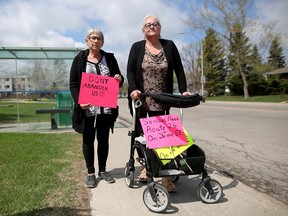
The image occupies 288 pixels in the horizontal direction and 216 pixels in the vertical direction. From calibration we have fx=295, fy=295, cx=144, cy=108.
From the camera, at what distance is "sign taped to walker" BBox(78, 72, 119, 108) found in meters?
3.64

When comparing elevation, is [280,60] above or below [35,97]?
above

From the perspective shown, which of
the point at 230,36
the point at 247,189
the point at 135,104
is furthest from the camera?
the point at 230,36

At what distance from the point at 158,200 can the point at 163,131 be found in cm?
72

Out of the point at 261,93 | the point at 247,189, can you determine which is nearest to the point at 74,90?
the point at 247,189

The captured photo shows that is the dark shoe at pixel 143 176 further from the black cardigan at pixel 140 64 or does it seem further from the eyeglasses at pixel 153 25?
the eyeglasses at pixel 153 25

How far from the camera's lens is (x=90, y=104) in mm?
3656

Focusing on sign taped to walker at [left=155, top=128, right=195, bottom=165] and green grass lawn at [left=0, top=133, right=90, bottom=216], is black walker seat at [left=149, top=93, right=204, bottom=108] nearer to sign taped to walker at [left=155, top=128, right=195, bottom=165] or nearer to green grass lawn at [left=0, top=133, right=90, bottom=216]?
sign taped to walker at [left=155, top=128, right=195, bottom=165]

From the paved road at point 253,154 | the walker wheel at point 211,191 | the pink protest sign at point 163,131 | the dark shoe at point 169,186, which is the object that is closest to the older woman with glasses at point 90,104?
the dark shoe at point 169,186

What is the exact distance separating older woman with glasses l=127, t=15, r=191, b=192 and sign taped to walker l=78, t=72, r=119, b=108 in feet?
1.08

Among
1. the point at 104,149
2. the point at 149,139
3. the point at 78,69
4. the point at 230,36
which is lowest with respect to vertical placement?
the point at 104,149

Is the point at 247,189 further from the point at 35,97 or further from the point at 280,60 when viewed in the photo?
the point at 280,60

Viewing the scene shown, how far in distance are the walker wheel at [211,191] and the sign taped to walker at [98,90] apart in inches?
58.5

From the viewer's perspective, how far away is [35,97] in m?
9.66

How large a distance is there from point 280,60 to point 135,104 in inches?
2733
